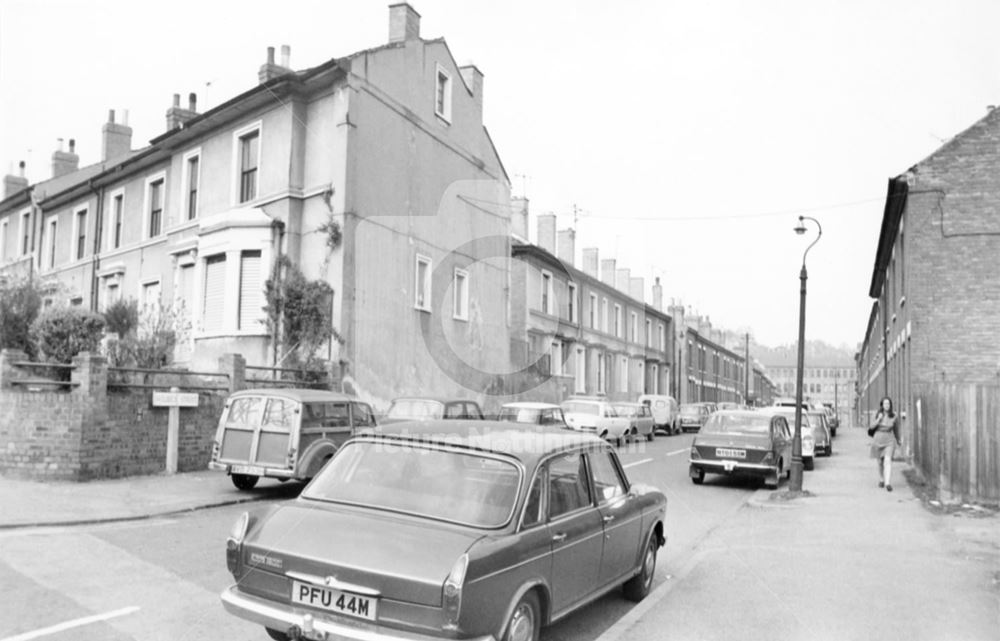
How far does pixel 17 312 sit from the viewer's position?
1823cm

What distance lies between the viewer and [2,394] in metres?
13.3

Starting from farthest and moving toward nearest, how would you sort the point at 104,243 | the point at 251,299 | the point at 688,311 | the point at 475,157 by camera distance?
1. the point at 688,311
2. the point at 104,243
3. the point at 475,157
4. the point at 251,299

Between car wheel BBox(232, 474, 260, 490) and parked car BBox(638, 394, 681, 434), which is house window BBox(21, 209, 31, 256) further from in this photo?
parked car BBox(638, 394, 681, 434)

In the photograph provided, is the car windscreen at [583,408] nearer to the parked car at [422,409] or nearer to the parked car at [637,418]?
the parked car at [637,418]

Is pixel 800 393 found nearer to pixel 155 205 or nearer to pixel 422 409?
pixel 422 409

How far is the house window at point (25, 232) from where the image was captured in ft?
110

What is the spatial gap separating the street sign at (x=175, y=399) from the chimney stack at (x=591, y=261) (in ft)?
109

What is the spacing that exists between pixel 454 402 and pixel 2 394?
852cm

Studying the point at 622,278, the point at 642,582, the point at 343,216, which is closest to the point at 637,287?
the point at 622,278

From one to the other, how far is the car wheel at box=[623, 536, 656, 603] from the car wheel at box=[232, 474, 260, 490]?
784cm

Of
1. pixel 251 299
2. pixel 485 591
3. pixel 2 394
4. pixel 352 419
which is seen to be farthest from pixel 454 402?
pixel 485 591

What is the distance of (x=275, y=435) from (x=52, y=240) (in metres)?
25.4

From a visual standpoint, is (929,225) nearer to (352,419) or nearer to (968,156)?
(968,156)

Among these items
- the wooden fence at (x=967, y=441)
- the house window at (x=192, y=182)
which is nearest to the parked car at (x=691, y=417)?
the house window at (x=192, y=182)
